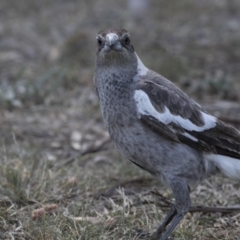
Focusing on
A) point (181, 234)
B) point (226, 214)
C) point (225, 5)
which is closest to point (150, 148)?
point (181, 234)

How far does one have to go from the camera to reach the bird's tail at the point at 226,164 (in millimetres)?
3930

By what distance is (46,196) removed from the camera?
443 centimetres

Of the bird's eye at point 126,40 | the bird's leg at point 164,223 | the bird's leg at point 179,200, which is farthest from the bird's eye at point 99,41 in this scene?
the bird's leg at point 164,223

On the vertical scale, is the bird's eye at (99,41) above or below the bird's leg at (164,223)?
above

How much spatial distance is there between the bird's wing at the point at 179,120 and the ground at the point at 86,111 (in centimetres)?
→ 53

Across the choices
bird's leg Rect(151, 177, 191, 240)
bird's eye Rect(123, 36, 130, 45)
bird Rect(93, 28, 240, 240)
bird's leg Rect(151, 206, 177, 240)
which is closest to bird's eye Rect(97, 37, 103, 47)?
bird Rect(93, 28, 240, 240)

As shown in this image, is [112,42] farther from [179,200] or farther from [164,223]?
[164,223]

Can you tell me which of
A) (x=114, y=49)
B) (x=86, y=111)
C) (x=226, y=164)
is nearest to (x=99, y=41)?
(x=114, y=49)

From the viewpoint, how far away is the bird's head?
3947 mm

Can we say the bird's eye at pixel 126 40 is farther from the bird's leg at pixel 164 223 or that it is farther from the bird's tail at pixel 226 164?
the bird's leg at pixel 164 223

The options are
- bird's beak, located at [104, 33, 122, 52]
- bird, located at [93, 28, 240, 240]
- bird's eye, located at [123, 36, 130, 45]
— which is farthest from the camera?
bird's eye, located at [123, 36, 130, 45]

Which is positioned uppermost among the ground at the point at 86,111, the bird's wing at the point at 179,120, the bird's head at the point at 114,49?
the bird's head at the point at 114,49

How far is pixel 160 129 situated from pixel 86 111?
3.01 m

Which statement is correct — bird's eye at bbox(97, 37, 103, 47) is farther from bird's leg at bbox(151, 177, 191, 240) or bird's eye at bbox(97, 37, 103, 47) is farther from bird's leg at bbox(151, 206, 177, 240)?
bird's leg at bbox(151, 206, 177, 240)
